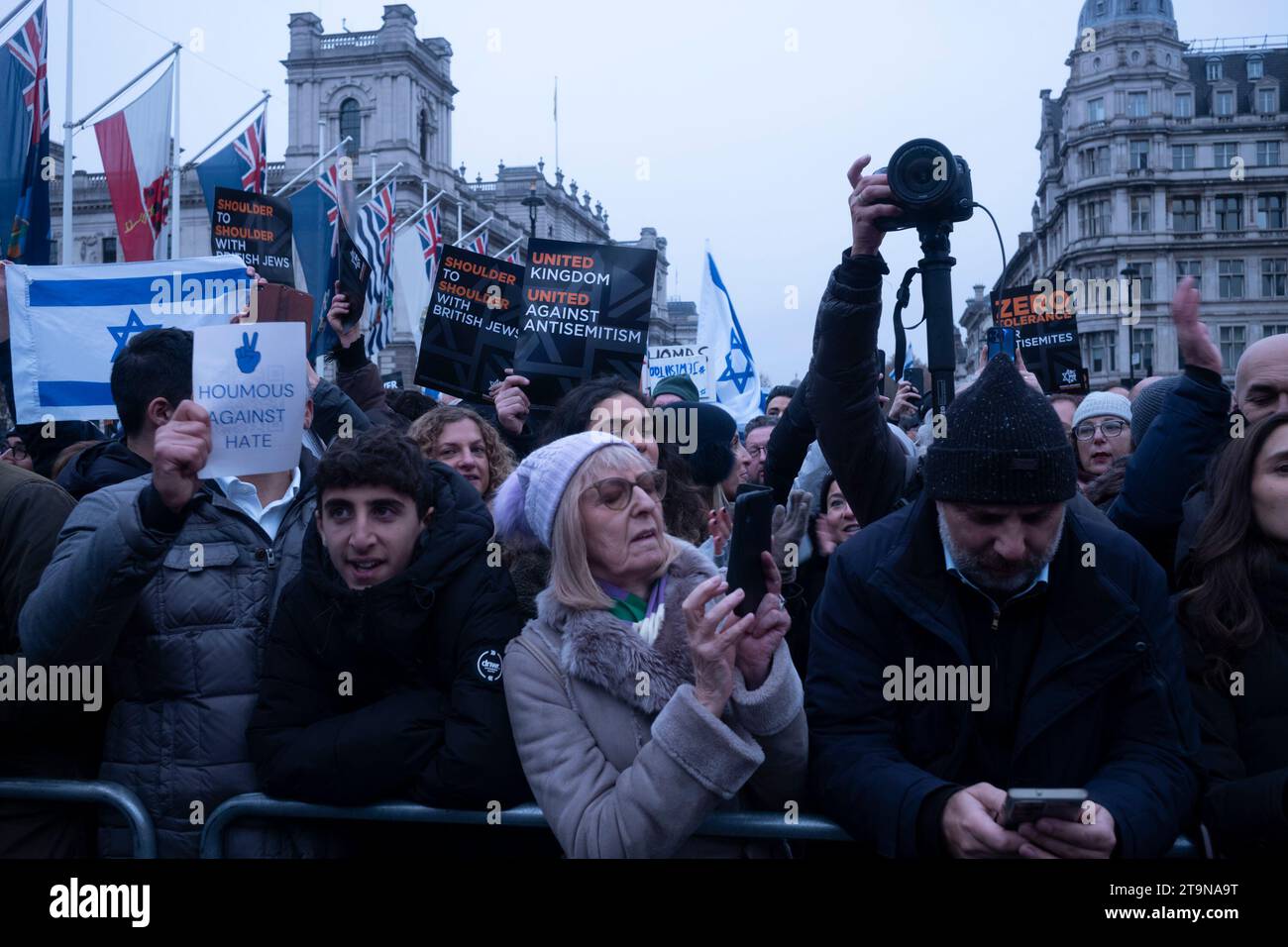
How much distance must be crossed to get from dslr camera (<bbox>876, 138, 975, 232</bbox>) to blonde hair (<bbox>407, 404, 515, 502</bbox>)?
7.49ft

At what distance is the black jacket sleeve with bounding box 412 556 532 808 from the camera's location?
116 inches

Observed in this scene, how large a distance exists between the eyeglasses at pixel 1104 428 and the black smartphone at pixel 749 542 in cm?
438

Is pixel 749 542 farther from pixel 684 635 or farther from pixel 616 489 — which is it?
pixel 616 489

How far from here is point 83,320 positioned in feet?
19.8

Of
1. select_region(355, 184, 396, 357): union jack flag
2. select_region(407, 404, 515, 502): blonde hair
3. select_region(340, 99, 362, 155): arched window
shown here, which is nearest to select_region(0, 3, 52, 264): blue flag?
select_region(355, 184, 396, 357): union jack flag

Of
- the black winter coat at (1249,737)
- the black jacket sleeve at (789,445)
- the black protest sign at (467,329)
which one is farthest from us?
the black protest sign at (467,329)

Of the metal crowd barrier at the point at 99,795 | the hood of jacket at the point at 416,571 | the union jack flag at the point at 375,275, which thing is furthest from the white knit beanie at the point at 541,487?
the union jack flag at the point at 375,275

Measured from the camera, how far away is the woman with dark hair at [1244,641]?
259 centimetres

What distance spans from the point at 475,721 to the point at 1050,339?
305 inches

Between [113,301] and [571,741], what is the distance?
15.0 feet

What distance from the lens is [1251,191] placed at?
171 feet

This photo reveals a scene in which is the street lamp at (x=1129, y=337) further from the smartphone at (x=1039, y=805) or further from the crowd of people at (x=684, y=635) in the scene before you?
the smartphone at (x=1039, y=805)

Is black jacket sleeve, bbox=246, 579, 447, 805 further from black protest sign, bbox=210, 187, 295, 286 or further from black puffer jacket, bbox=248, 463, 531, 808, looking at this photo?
black protest sign, bbox=210, 187, 295, 286
